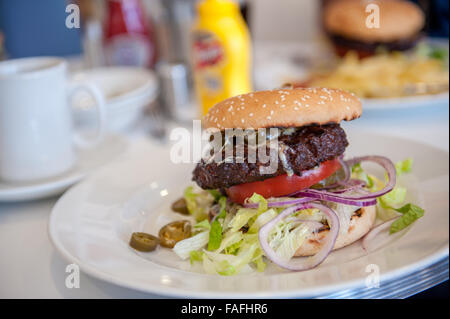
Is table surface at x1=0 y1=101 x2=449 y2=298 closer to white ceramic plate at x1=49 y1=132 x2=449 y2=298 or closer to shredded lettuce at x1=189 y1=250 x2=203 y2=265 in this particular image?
white ceramic plate at x1=49 y1=132 x2=449 y2=298

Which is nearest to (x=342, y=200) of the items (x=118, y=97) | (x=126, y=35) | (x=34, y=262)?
(x=34, y=262)

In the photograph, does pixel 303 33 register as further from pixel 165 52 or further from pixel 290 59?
pixel 165 52

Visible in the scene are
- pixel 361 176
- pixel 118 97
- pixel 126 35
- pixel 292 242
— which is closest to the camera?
pixel 292 242

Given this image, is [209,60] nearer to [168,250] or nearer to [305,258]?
[168,250]

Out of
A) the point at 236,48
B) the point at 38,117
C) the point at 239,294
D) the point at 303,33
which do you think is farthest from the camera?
the point at 303,33

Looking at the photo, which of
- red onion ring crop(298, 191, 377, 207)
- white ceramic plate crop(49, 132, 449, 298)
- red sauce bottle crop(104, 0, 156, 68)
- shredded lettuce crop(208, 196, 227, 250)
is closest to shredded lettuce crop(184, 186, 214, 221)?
white ceramic plate crop(49, 132, 449, 298)
